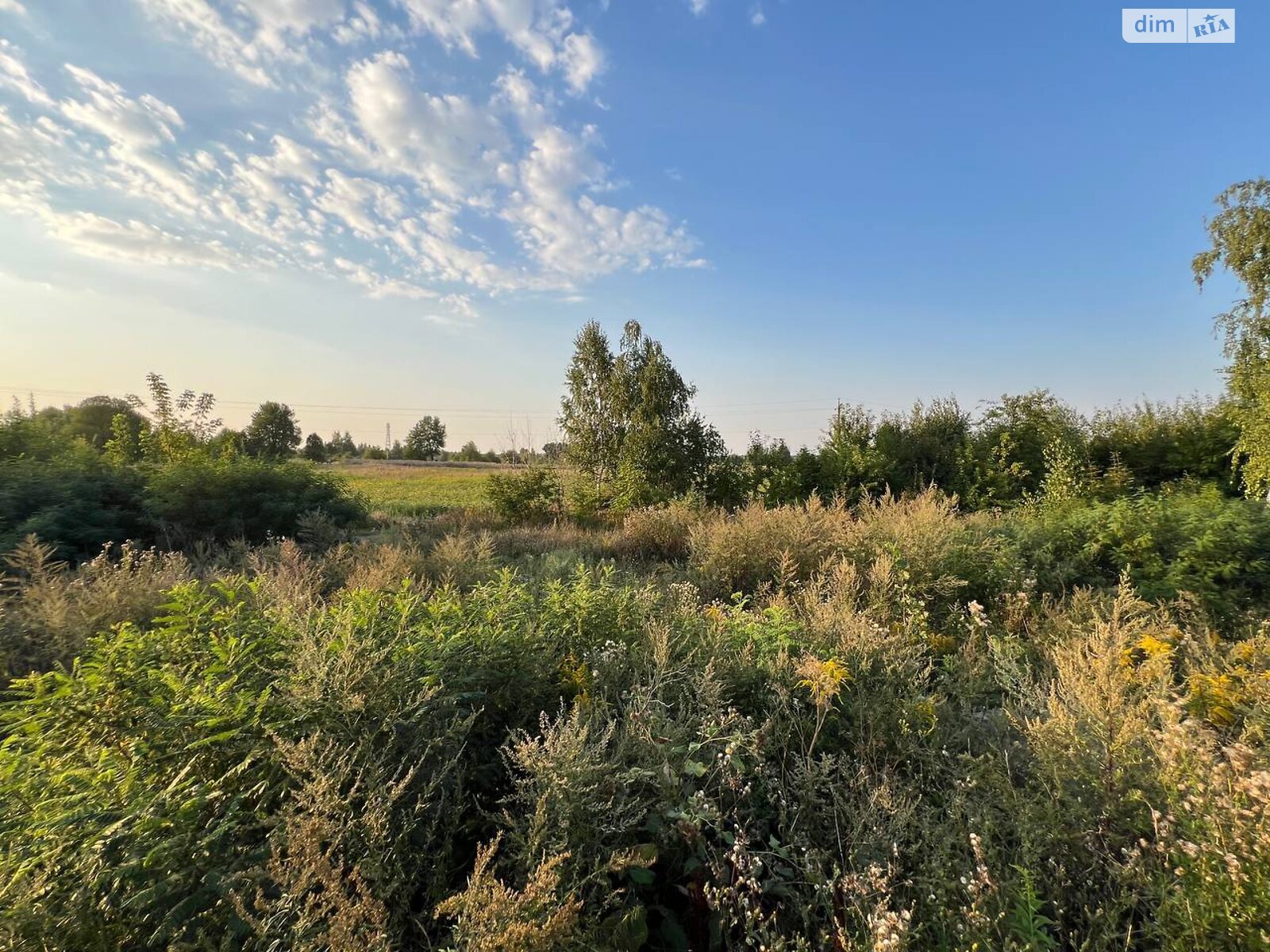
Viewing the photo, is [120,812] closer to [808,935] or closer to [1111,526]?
[808,935]

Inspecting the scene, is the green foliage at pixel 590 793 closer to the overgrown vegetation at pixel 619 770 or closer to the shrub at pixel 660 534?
the overgrown vegetation at pixel 619 770

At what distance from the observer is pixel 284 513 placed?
7.91 m

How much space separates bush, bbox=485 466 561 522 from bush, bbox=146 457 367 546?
10.2 feet

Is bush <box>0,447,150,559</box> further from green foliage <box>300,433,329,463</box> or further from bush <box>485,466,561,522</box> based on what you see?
green foliage <box>300,433,329,463</box>

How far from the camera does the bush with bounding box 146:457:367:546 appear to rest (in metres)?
7.30

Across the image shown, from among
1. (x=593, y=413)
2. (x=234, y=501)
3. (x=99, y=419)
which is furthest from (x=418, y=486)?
(x=234, y=501)

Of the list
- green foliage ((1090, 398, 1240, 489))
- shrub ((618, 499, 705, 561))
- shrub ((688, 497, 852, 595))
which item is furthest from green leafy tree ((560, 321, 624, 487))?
green foliage ((1090, 398, 1240, 489))

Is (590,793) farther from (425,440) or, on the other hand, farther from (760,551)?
(425,440)

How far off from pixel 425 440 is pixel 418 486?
34451 mm

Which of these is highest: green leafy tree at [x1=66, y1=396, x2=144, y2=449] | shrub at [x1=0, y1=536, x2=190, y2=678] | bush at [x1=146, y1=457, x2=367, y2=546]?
green leafy tree at [x1=66, y1=396, x2=144, y2=449]

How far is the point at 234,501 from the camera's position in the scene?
7.79m

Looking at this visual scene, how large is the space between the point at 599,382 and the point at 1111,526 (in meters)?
10.1

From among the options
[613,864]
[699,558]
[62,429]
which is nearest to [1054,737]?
[613,864]

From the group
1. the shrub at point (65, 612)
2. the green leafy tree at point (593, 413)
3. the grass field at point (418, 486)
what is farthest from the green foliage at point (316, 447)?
the shrub at point (65, 612)
